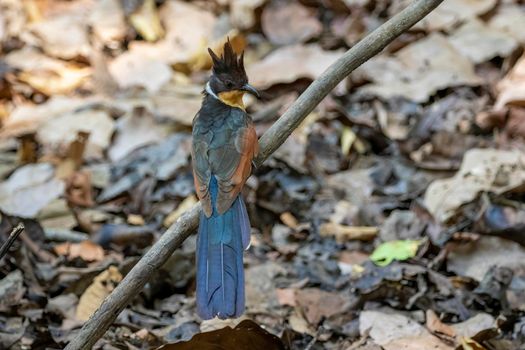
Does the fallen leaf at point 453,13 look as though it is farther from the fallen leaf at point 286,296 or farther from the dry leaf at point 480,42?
the fallen leaf at point 286,296

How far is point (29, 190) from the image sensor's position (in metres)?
4.72

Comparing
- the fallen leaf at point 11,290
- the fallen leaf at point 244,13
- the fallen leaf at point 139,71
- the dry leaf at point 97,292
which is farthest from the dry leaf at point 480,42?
the fallen leaf at point 11,290

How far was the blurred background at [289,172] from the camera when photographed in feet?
11.2

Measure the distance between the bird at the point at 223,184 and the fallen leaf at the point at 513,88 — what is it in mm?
2470

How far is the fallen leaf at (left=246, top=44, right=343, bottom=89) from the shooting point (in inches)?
228

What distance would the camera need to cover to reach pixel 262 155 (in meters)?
2.85

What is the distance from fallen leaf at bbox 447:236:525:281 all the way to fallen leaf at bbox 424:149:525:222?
370 millimetres

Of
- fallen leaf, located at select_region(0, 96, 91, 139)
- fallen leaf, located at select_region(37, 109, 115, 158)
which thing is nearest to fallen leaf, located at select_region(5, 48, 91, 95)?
fallen leaf, located at select_region(0, 96, 91, 139)

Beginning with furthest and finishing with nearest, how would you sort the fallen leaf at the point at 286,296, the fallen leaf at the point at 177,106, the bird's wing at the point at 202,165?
1. the fallen leaf at the point at 177,106
2. the fallen leaf at the point at 286,296
3. the bird's wing at the point at 202,165

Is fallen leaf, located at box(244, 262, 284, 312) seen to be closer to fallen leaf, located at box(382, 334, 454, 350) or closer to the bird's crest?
fallen leaf, located at box(382, 334, 454, 350)

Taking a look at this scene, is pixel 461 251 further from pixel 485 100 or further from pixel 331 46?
pixel 331 46

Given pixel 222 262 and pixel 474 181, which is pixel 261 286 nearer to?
pixel 222 262

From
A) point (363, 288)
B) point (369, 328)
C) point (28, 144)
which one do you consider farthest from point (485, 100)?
point (28, 144)

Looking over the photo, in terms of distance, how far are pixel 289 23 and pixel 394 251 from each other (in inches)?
126
